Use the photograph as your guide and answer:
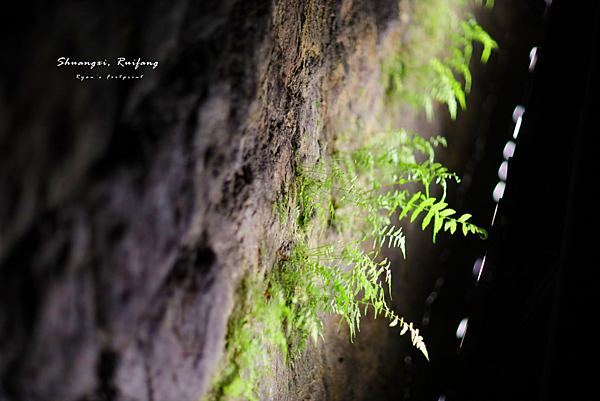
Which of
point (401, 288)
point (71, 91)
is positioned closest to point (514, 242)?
point (401, 288)

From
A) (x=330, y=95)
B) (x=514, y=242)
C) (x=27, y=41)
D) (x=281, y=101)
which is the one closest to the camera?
(x=27, y=41)

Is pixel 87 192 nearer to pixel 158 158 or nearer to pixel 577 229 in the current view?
pixel 158 158

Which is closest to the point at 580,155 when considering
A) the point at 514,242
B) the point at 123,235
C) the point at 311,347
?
the point at 514,242

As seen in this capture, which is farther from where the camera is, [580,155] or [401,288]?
[401,288]

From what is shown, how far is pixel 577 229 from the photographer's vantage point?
5.57 ft

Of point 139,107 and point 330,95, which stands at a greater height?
point 330,95

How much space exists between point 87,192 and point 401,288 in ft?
6.49

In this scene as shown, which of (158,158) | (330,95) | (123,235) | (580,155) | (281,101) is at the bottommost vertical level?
(123,235)

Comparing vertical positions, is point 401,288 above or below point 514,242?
below

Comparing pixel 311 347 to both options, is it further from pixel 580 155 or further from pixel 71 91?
pixel 580 155

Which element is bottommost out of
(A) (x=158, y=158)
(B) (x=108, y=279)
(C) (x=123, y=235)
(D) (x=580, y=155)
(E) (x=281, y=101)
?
(B) (x=108, y=279)

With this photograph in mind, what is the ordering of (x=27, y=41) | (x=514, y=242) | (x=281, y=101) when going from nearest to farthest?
(x=27, y=41) → (x=281, y=101) → (x=514, y=242)

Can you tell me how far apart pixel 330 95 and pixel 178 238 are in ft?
3.98

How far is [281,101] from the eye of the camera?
1.23 m
